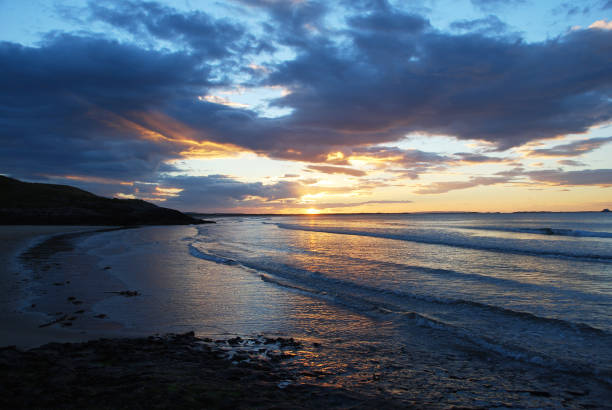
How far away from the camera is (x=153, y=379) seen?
17.7 feet

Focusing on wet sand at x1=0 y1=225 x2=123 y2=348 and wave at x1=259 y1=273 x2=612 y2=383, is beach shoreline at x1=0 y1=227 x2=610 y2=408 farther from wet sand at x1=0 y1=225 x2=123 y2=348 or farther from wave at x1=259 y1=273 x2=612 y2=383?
wave at x1=259 y1=273 x2=612 y2=383

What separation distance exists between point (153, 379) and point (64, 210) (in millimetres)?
83677

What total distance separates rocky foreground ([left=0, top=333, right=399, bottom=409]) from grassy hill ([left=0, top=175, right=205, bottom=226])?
72.6 metres

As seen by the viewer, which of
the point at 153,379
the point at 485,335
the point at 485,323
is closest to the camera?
the point at 153,379

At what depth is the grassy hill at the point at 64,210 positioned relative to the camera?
66.2 meters

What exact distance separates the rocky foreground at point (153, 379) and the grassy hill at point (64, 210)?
72.6 m

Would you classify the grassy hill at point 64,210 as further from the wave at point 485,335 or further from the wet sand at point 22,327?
the wave at point 485,335

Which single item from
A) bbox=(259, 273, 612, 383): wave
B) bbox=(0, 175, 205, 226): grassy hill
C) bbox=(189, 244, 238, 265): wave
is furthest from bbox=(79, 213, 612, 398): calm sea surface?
bbox=(0, 175, 205, 226): grassy hill

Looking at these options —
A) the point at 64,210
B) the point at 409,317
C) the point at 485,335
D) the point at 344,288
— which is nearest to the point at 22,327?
the point at 409,317

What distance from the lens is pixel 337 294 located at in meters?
13.7

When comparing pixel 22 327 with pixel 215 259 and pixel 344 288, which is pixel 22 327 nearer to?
pixel 344 288

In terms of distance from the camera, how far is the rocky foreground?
4656 millimetres

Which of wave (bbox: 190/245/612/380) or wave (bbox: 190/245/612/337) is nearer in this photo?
wave (bbox: 190/245/612/380)

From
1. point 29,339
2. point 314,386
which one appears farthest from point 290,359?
point 29,339
